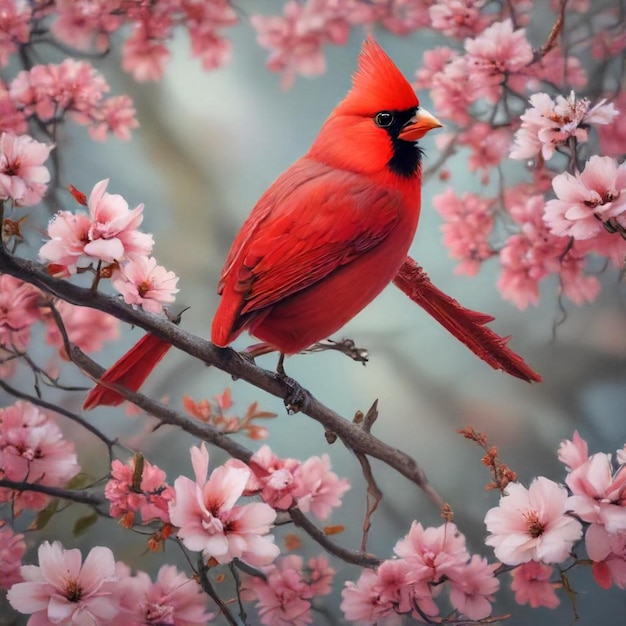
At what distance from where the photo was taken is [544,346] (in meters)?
1.44

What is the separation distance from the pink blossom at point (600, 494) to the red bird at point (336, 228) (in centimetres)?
50

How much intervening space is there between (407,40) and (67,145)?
732 millimetres

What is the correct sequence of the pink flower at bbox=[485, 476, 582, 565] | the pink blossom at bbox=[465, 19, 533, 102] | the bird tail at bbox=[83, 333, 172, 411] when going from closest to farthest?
the pink flower at bbox=[485, 476, 582, 565]
the bird tail at bbox=[83, 333, 172, 411]
the pink blossom at bbox=[465, 19, 533, 102]

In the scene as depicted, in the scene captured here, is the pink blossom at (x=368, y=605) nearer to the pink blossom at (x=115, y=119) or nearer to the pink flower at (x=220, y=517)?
the pink flower at (x=220, y=517)

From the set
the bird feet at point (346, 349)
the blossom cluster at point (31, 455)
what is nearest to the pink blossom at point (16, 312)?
the blossom cluster at point (31, 455)

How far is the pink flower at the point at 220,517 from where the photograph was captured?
1274 mm

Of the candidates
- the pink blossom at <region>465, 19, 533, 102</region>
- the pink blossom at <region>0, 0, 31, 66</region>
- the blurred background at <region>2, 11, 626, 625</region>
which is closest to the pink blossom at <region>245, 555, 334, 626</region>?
the blurred background at <region>2, 11, 626, 625</region>

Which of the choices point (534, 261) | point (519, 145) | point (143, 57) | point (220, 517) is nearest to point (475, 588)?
point (220, 517)

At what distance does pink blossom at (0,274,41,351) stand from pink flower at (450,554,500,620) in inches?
37.8

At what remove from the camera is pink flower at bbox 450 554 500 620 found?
4.42 ft

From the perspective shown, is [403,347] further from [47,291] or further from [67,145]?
[67,145]

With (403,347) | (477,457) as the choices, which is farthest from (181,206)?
(477,457)

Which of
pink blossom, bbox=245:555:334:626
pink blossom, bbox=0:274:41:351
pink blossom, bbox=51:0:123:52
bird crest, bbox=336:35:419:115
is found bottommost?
pink blossom, bbox=245:555:334:626

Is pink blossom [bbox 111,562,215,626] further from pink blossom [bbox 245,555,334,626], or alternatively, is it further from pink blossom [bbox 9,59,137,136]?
pink blossom [bbox 9,59,137,136]
